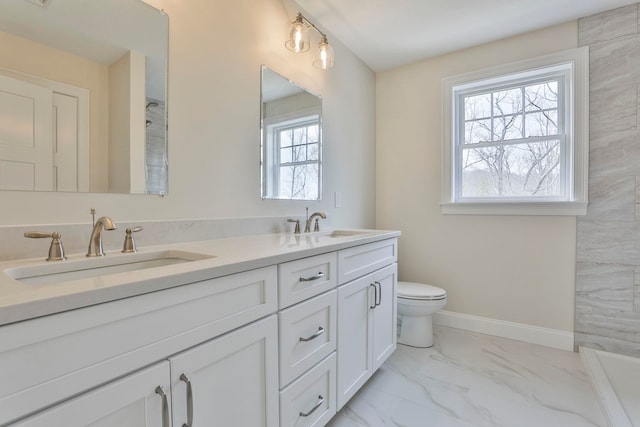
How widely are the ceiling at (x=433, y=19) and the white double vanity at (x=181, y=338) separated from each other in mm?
1581

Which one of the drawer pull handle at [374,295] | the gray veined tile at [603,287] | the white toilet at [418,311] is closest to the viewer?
the drawer pull handle at [374,295]

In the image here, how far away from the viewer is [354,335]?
1541 millimetres

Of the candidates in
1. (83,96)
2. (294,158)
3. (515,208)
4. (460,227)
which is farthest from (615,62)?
(83,96)

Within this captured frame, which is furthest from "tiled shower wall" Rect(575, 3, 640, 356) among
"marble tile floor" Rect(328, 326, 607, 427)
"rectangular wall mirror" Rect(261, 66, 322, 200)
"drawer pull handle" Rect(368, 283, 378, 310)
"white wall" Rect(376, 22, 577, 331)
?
"rectangular wall mirror" Rect(261, 66, 322, 200)

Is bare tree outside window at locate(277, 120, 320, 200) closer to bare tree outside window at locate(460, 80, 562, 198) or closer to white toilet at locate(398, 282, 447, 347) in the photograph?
white toilet at locate(398, 282, 447, 347)

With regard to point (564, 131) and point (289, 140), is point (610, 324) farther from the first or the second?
point (289, 140)

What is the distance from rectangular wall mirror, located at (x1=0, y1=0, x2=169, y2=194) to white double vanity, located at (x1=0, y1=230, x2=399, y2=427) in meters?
0.30

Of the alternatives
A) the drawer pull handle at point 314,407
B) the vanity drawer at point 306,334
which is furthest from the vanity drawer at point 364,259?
the drawer pull handle at point 314,407

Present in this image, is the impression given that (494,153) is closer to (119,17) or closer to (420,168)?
(420,168)

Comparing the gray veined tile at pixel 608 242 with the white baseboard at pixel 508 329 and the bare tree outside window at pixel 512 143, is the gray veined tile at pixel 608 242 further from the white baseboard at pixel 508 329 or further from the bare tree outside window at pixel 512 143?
the white baseboard at pixel 508 329

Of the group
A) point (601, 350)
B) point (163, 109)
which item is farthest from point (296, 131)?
point (601, 350)

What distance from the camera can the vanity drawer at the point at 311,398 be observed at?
1.12 metres

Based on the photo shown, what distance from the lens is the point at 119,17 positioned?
121 centimetres

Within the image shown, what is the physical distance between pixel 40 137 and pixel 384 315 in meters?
1.74
